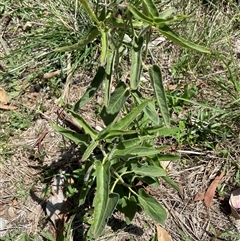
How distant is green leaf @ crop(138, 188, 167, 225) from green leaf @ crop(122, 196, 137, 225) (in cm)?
7

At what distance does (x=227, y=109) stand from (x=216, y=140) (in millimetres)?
203

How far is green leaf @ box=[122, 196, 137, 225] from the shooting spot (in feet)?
7.04

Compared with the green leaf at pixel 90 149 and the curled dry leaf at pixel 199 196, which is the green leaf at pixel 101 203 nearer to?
the green leaf at pixel 90 149

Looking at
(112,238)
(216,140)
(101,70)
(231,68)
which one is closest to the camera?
(101,70)

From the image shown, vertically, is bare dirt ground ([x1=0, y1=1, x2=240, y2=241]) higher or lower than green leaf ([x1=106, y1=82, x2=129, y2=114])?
→ lower

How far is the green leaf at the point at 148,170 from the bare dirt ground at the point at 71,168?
427 millimetres

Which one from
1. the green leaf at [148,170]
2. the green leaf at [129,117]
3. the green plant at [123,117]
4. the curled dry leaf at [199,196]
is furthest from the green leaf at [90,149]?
the curled dry leaf at [199,196]

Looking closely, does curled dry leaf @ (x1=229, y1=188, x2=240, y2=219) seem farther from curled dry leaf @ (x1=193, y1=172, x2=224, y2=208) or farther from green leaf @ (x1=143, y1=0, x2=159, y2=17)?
green leaf @ (x1=143, y1=0, x2=159, y2=17)

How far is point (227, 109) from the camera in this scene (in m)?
2.62

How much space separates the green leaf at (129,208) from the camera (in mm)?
2145

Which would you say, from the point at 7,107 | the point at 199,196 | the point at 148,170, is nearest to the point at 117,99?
the point at 148,170

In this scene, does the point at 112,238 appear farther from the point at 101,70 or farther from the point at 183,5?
the point at 183,5

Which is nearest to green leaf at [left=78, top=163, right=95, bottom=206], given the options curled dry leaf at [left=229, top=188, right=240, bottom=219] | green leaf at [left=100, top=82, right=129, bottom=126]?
green leaf at [left=100, top=82, right=129, bottom=126]

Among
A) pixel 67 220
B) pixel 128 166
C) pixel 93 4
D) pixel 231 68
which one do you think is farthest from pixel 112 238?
pixel 93 4
